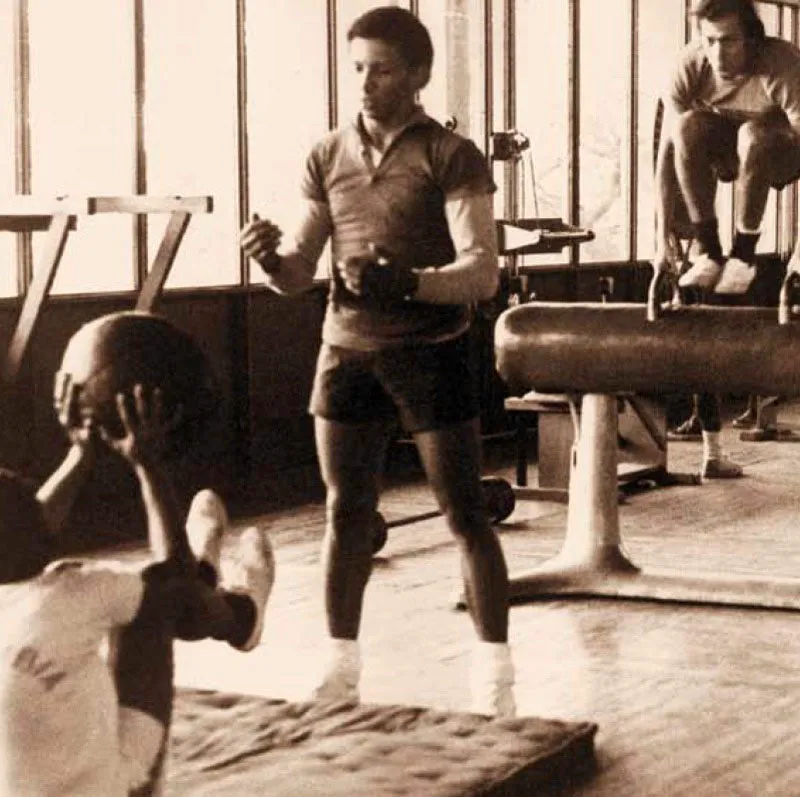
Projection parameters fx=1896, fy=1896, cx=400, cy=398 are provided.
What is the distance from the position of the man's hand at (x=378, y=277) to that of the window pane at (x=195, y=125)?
460 centimetres

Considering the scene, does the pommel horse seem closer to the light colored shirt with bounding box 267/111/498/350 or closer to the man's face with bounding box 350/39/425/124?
the light colored shirt with bounding box 267/111/498/350

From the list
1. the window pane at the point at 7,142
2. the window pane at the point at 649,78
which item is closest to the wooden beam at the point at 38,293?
the window pane at the point at 7,142

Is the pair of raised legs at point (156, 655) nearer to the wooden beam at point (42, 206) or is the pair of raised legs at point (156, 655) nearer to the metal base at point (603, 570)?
the metal base at point (603, 570)

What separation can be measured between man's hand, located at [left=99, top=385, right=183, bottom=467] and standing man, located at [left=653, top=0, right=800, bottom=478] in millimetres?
2910

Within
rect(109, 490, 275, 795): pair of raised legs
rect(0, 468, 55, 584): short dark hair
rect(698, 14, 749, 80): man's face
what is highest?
rect(698, 14, 749, 80): man's face

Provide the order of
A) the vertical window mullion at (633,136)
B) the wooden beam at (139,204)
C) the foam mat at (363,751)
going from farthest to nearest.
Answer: the vertical window mullion at (633,136) < the wooden beam at (139,204) < the foam mat at (363,751)

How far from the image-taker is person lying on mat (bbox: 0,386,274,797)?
104 inches

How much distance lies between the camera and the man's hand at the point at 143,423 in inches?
111

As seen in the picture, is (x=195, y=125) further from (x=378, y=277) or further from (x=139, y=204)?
(x=378, y=277)

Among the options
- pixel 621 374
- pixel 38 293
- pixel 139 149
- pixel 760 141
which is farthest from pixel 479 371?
pixel 760 141

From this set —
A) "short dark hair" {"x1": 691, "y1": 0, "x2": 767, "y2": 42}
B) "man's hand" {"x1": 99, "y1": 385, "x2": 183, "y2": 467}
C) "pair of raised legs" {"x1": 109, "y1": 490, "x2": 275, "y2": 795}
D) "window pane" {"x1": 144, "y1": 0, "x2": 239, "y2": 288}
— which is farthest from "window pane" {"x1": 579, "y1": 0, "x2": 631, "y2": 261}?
"man's hand" {"x1": 99, "y1": 385, "x2": 183, "y2": 467}

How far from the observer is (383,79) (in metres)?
3.83

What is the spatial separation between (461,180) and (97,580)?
146cm

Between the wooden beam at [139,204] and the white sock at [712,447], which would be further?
the white sock at [712,447]
